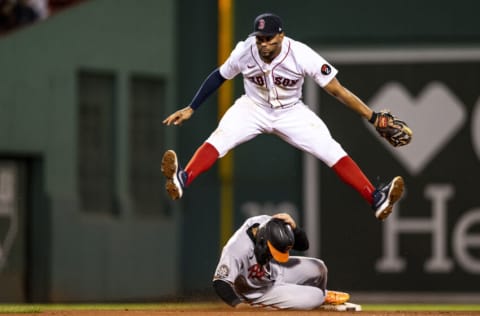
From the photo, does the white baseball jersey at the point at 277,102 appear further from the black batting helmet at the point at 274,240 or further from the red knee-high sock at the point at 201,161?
the black batting helmet at the point at 274,240

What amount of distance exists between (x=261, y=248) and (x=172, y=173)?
0.73 metres

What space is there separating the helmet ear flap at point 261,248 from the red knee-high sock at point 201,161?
68cm

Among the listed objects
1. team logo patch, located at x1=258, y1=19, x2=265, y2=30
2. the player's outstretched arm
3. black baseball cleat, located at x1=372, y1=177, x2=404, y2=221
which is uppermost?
team logo patch, located at x1=258, y1=19, x2=265, y2=30

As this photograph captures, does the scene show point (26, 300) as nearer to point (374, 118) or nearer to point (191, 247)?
point (191, 247)

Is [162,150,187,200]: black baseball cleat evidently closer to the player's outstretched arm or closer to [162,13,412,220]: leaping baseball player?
[162,13,412,220]: leaping baseball player

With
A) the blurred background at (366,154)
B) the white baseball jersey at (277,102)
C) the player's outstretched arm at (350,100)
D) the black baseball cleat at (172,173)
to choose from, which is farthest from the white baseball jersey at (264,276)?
the blurred background at (366,154)

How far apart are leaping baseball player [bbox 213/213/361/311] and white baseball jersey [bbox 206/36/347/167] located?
68 centimetres

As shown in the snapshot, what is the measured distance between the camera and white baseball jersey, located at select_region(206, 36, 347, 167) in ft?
25.8

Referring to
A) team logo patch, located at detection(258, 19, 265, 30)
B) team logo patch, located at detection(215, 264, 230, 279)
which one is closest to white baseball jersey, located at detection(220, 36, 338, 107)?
team logo patch, located at detection(258, 19, 265, 30)

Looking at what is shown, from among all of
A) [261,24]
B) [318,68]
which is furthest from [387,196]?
[261,24]

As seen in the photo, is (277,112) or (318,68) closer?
(318,68)

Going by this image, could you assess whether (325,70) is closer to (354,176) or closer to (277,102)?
(277,102)

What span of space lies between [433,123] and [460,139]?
25 cm

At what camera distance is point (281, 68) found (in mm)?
7887
